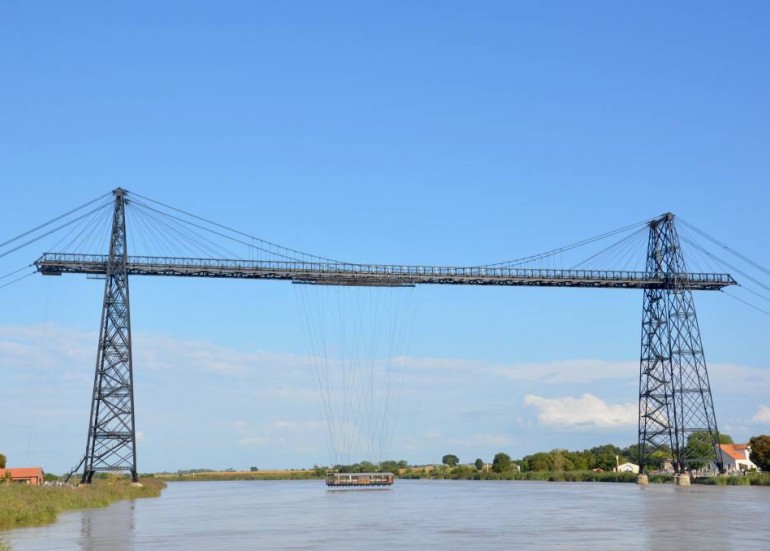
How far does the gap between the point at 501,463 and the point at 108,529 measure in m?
98.1

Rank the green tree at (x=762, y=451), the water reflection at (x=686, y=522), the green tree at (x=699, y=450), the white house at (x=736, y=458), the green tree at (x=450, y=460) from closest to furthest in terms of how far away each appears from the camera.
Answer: the water reflection at (x=686, y=522)
the green tree at (x=699, y=450)
the green tree at (x=762, y=451)
the white house at (x=736, y=458)
the green tree at (x=450, y=460)

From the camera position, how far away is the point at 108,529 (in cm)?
3341

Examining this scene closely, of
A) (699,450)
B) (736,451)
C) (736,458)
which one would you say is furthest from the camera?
(736,451)

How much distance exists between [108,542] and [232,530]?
6.49 metres

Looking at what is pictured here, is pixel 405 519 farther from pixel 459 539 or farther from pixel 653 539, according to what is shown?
pixel 653 539

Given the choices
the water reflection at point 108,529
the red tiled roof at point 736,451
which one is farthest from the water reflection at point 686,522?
the red tiled roof at point 736,451

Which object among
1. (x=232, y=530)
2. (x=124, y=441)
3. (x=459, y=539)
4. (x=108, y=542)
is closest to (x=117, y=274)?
(x=124, y=441)

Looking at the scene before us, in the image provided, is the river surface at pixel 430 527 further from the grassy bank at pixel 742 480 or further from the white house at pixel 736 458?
the white house at pixel 736 458

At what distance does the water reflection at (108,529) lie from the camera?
27.7 meters

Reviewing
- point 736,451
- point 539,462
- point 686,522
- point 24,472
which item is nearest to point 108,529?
point 686,522

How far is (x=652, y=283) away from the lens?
67.8 meters

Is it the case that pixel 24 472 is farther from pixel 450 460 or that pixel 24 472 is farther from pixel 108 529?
pixel 450 460

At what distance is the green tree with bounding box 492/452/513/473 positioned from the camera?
12588 cm

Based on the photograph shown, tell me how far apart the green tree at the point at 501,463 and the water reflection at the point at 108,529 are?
84735 millimetres
